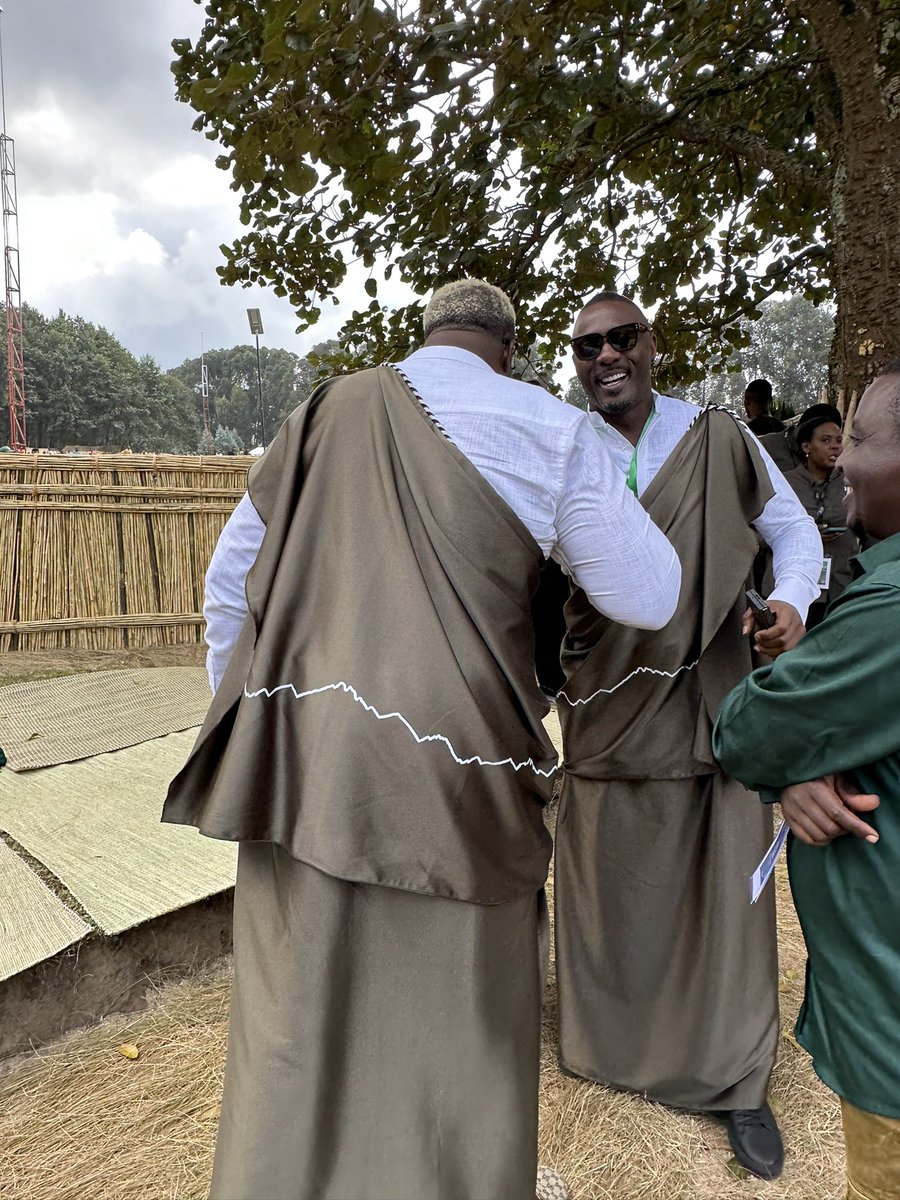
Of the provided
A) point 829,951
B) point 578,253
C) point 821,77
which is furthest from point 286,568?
point 821,77

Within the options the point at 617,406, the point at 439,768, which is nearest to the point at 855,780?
the point at 439,768

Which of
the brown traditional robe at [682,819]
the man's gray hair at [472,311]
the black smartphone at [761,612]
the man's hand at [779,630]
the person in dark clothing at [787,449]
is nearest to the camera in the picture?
the man's gray hair at [472,311]

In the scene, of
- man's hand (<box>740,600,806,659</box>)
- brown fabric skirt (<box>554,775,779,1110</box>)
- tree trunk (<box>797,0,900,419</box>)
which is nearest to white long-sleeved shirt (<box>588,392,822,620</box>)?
man's hand (<box>740,600,806,659</box>)

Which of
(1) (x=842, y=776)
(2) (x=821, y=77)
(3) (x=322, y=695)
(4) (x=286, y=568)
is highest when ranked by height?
(2) (x=821, y=77)

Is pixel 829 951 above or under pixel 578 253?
under

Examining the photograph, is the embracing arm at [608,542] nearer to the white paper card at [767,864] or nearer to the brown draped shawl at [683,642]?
the white paper card at [767,864]

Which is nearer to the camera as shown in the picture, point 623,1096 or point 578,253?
point 623,1096

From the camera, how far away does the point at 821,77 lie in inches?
189

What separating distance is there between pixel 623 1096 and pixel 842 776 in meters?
1.63

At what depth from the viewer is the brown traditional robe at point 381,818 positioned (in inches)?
56.4

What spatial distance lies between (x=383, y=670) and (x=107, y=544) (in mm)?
7490

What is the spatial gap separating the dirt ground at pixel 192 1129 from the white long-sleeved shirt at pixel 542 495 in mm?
1515

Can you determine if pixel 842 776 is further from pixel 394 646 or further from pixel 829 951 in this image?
pixel 394 646

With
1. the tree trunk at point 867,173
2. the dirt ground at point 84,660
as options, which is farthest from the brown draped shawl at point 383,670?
the dirt ground at point 84,660
